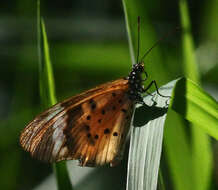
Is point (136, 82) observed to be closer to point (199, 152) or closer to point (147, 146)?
point (199, 152)

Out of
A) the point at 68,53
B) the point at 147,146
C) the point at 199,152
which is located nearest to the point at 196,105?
the point at 147,146

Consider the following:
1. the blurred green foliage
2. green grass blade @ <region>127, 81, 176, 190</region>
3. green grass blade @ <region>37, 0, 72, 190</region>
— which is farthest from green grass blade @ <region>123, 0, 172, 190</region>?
the blurred green foliage

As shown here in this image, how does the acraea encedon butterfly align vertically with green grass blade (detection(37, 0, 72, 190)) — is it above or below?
below

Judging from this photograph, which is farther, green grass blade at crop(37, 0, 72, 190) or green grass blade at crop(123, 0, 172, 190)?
green grass blade at crop(37, 0, 72, 190)

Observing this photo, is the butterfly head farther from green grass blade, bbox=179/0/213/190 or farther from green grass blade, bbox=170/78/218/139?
green grass blade, bbox=170/78/218/139

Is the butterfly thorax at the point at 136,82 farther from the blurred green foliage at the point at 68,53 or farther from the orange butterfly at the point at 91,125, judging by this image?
the blurred green foliage at the point at 68,53

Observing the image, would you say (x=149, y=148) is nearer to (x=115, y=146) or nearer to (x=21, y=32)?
(x=115, y=146)

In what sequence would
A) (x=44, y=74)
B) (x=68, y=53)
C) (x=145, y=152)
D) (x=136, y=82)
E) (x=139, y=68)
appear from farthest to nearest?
(x=68, y=53)
(x=136, y=82)
(x=139, y=68)
(x=44, y=74)
(x=145, y=152)
